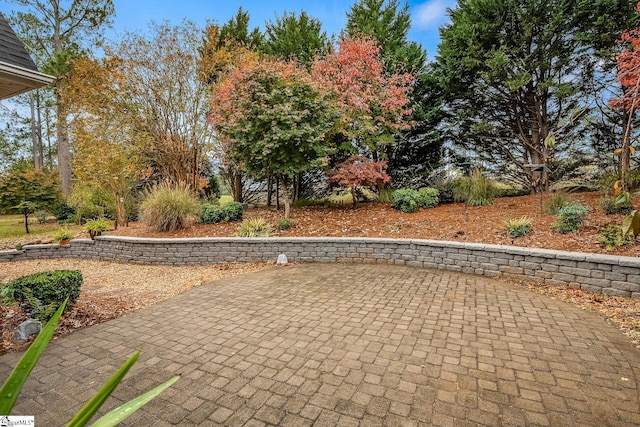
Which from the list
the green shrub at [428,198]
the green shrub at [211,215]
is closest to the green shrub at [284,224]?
the green shrub at [211,215]

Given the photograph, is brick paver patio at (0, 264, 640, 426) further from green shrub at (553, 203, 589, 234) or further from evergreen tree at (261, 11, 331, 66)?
evergreen tree at (261, 11, 331, 66)

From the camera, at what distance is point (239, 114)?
7.19 metres

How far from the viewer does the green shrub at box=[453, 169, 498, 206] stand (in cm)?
818

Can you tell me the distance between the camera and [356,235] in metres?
6.80

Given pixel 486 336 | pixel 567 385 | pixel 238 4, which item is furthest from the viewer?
pixel 238 4

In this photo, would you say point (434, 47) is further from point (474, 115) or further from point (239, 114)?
point (239, 114)

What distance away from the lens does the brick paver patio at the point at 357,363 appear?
6.73 feet

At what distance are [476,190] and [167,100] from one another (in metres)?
9.57

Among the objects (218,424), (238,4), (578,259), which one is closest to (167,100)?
(238,4)

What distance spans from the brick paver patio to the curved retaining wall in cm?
75

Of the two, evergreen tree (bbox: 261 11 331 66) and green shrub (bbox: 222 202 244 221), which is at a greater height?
evergreen tree (bbox: 261 11 331 66)

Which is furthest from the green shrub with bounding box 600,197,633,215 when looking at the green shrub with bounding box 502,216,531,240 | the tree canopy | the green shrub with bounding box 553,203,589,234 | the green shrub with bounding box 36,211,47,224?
the green shrub with bounding box 36,211,47,224

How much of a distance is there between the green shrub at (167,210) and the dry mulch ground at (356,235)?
295mm

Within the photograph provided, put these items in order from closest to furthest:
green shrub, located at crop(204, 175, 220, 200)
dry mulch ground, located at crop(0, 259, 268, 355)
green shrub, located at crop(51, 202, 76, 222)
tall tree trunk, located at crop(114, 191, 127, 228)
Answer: dry mulch ground, located at crop(0, 259, 268, 355), tall tree trunk, located at crop(114, 191, 127, 228), green shrub, located at crop(51, 202, 76, 222), green shrub, located at crop(204, 175, 220, 200)
